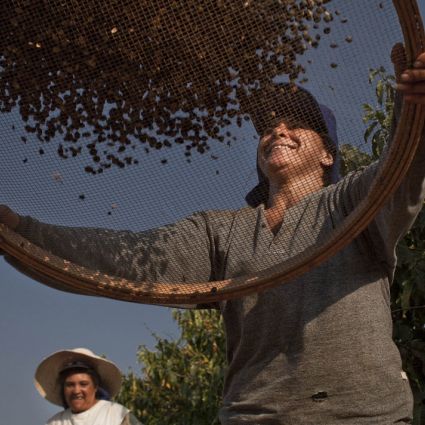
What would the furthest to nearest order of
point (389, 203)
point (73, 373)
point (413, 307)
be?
point (73, 373) < point (413, 307) < point (389, 203)

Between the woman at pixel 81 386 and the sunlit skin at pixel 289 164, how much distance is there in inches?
116

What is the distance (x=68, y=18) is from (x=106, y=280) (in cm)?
78

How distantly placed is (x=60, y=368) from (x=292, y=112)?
138 inches

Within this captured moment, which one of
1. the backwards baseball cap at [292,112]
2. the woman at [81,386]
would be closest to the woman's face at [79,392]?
the woman at [81,386]

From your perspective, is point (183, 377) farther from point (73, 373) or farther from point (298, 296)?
point (298, 296)

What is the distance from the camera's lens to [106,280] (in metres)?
2.76

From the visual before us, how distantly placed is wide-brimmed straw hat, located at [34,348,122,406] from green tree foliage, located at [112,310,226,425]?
10.2 ft

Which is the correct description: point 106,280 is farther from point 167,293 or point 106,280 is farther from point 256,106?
point 256,106

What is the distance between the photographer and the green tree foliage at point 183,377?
9727mm

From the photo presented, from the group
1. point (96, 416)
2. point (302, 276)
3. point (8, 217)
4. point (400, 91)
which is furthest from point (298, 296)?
point (96, 416)

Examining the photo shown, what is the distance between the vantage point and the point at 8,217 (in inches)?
108

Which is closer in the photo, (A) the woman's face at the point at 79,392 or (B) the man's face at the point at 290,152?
(B) the man's face at the point at 290,152

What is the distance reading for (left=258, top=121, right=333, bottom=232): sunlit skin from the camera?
114 inches

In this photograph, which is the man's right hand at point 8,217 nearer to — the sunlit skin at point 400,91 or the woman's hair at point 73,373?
the sunlit skin at point 400,91
